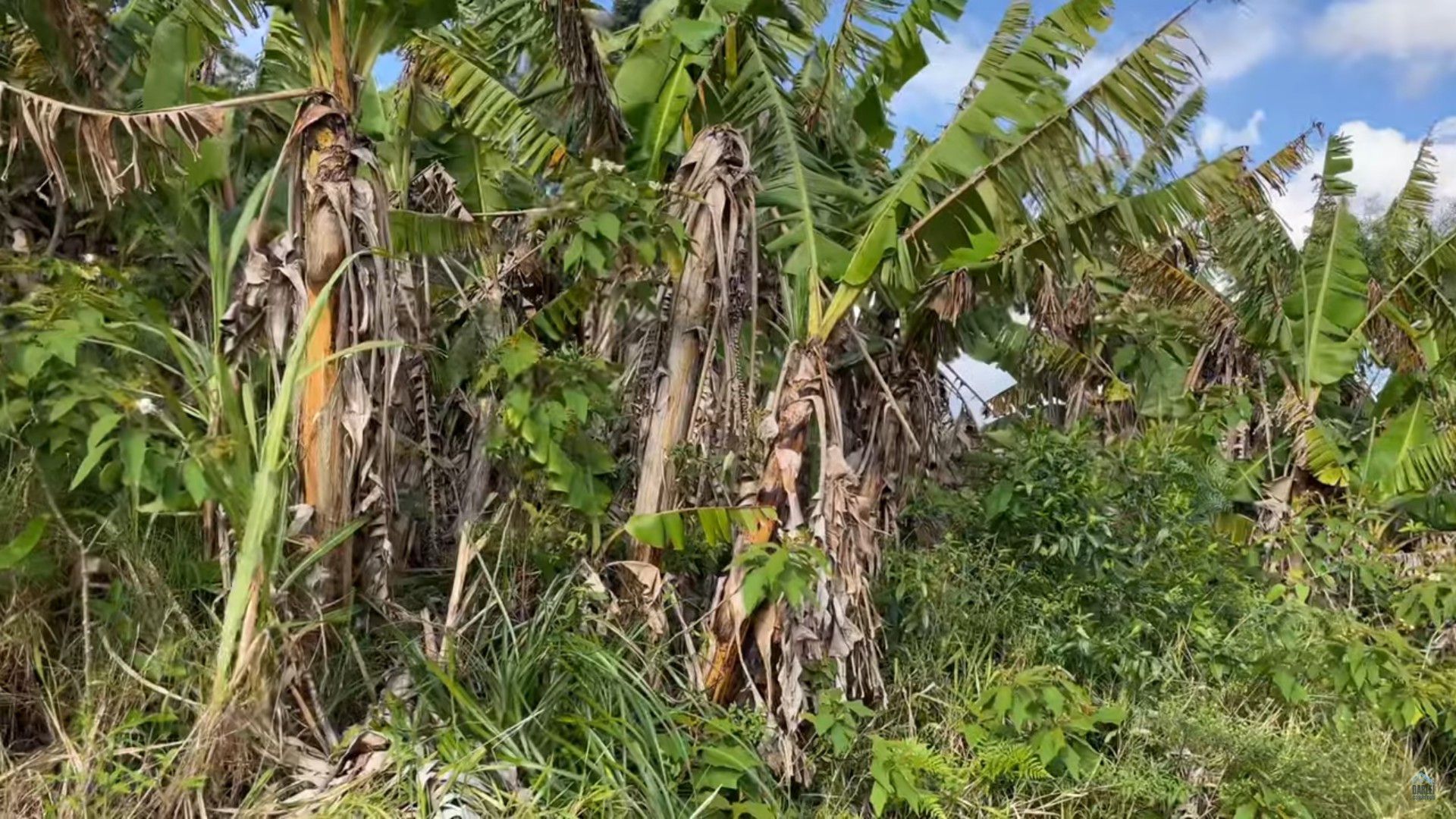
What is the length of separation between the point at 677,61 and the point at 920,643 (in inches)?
132

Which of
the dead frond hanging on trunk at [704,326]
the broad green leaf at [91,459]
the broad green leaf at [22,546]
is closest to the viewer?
the broad green leaf at [91,459]

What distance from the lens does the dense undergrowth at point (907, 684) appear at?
359cm

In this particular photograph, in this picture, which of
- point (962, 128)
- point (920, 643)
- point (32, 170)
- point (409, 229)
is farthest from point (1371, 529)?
point (32, 170)

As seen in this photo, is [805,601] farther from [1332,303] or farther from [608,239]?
[1332,303]

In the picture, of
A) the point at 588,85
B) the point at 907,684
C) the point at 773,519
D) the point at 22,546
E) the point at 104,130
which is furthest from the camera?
the point at 588,85

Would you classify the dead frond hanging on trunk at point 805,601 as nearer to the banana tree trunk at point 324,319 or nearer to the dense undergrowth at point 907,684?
the dense undergrowth at point 907,684

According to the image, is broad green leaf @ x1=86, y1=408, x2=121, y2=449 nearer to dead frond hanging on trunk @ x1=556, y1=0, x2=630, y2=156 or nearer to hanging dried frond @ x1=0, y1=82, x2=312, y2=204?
hanging dried frond @ x1=0, y1=82, x2=312, y2=204

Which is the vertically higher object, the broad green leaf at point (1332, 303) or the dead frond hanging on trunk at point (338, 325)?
the broad green leaf at point (1332, 303)

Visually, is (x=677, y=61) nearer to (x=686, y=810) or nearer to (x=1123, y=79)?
(x=1123, y=79)

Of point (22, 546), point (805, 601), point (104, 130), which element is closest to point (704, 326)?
point (805, 601)

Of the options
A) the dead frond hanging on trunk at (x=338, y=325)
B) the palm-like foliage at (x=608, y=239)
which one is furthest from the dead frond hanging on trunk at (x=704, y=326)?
the dead frond hanging on trunk at (x=338, y=325)

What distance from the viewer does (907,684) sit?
5.18 meters

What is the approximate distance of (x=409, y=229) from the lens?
504 centimetres

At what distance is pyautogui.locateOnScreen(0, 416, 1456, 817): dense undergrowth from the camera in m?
3.59
